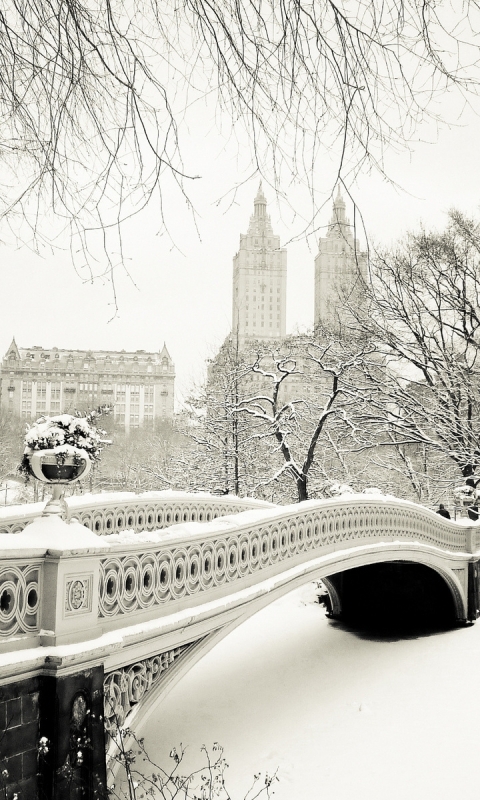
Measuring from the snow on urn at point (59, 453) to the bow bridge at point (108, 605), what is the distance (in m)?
0.39

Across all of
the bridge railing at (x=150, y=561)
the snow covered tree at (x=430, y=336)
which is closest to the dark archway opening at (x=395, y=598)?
the snow covered tree at (x=430, y=336)

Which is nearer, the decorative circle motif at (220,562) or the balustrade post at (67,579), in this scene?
the balustrade post at (67,579)

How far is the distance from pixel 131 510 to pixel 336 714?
4.19 metres

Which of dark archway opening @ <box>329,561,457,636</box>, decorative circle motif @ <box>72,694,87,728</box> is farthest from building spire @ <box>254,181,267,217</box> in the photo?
dark archway opening @ <box>329,561,457,636</box>

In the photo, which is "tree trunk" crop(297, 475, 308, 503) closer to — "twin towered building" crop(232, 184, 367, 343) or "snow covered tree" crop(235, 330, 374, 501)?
"snow covered tree" crop(235, 330, 374, 501)

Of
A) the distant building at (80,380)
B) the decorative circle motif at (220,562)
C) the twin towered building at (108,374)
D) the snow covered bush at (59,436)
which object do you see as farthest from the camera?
the distant building at (80,380)

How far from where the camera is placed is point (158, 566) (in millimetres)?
6105

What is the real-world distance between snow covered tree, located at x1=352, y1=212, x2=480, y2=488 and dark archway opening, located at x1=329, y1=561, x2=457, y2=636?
12.1 feet

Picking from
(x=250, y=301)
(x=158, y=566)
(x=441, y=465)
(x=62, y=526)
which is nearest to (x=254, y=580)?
(x=158, y=566)

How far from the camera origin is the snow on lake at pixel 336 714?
7918 mm

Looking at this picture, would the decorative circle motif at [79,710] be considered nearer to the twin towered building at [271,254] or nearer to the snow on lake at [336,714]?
the snow on lake at [336,714]

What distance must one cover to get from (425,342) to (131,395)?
3535 centimetres

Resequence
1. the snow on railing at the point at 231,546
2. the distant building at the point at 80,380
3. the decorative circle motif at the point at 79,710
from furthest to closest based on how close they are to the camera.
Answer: the distant building at the point at 80,380, the snow on railing at the point at 231,546, the decorative circle motif at the point at 79,710

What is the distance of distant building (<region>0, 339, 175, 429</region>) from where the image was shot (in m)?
41.1
